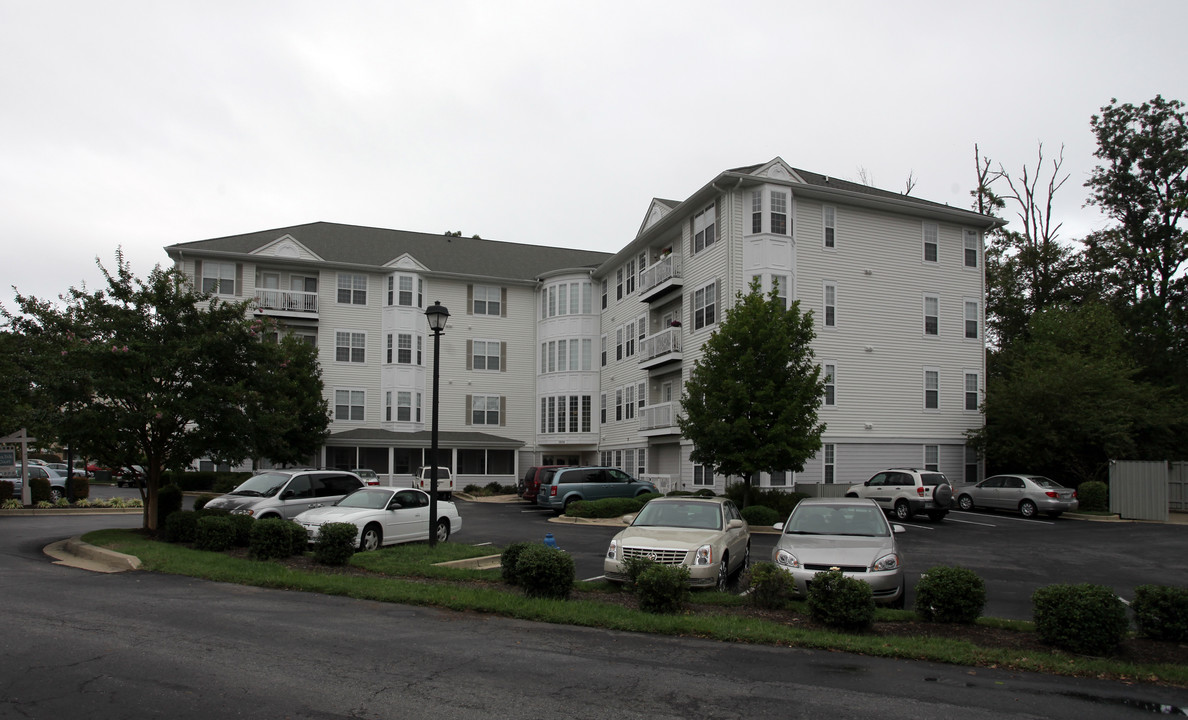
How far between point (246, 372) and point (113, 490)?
31220 millimetres

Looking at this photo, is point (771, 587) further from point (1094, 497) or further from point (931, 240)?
point (931, 240)

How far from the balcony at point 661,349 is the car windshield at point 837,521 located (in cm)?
1976

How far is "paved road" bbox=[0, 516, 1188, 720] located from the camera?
6.51 metres

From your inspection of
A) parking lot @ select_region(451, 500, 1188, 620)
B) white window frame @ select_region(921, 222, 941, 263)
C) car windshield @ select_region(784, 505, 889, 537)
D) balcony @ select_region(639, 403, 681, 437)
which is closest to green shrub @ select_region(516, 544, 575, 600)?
parking lot @ select_region(451, 500, 1188, 620)

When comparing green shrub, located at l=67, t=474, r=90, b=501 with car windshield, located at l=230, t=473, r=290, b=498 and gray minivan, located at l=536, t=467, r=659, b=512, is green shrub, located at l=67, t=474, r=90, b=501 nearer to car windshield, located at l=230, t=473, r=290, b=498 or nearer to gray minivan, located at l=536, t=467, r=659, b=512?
car windshield, located at l=230, t=473, r=290, b=498

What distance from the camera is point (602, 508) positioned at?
86.3ft

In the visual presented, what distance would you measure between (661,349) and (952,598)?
24.0m

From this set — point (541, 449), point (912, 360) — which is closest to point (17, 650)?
point (912, 360)

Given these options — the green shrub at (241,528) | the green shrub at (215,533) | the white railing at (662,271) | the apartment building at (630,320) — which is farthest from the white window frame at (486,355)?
the green shrub at (215,533)

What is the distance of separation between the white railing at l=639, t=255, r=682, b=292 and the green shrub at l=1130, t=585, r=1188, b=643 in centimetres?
2476

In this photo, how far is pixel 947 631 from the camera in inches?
378

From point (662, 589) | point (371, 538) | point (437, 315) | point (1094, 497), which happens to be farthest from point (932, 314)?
point (662, 589)

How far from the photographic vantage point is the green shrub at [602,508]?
2625 centimetres

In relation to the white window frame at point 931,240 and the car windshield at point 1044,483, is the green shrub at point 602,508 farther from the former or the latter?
the white window frame at point 931,240
